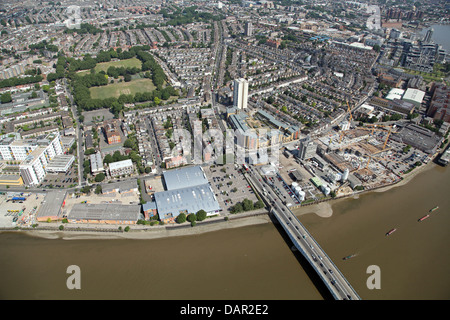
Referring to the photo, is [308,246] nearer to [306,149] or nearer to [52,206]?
[306,149]

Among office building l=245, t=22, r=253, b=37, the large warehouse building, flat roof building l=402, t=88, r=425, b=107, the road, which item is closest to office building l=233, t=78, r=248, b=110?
the large warehouse building

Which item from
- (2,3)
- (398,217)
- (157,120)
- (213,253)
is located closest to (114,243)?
(213,253)

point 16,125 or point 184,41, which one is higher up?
point 184,41

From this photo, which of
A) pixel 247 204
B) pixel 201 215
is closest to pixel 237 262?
pixel 201 215

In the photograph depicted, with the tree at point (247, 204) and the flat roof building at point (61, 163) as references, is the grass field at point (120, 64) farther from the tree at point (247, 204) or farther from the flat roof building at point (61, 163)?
the tree at point (247, 204)

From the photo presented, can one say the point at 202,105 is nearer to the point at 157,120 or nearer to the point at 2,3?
the point at 157,120

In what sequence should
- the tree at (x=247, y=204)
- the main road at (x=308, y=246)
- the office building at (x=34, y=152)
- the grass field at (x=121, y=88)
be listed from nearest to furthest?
the main road at (x=308, y=246) → the tree at (x=247, y=204) → the office building at (x=34, y=152) → the grass field at (x=121, y=88)

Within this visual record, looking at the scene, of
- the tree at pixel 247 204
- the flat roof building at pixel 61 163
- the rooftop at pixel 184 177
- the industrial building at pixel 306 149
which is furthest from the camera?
the industrial building at pixel 306 149

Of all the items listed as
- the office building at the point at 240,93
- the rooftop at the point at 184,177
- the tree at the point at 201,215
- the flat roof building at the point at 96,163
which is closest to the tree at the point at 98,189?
the flat roof building at the point at 96,163
